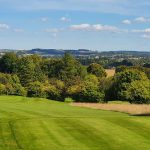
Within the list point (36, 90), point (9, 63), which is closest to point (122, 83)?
point (36, 90)

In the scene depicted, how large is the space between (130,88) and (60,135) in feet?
227

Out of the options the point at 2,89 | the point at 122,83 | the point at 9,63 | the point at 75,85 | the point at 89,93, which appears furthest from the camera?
the point at 9,63

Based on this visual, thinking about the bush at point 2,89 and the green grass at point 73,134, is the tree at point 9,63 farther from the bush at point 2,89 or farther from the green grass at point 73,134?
the green grass at point 73,134

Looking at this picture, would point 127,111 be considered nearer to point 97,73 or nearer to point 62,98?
point 62,98

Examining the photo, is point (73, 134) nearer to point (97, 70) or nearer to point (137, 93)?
point (137, 93)

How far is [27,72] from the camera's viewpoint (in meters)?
132

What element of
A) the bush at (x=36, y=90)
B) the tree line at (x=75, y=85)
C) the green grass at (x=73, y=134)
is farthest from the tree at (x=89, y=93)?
the green grass at (x=73, y=134)

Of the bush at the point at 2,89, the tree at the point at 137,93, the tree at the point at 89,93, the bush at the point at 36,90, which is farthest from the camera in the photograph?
the bush at the point at 2,89

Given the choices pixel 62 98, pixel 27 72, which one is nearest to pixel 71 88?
pixel 62 98

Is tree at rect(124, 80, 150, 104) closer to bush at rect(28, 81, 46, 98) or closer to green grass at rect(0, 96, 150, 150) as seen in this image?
bush at rect(28, 81, 46, 98)

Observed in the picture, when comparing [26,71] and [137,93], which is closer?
[137,93]

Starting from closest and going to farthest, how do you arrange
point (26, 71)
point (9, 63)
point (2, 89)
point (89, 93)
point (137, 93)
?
point (137, 93), point (89, 93), point (2, 89), point (26, 71), point (9, 63)

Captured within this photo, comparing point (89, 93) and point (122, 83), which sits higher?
point (122, 83)

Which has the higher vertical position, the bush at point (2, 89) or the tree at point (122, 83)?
the tree at point (122, 83)
